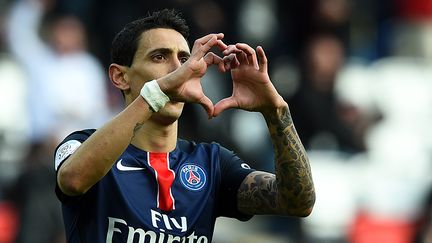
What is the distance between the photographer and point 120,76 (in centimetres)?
630

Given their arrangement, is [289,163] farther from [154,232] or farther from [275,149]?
[154,232]

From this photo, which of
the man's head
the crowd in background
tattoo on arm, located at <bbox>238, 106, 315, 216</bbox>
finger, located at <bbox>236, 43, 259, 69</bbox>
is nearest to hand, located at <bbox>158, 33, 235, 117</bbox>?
finger, located at <bbox>236, 43, 259, 69</bbox>

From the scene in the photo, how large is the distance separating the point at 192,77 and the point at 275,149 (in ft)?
2.32

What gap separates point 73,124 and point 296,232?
257 centimetres

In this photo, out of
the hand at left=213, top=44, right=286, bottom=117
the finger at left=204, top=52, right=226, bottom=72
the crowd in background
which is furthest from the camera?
the crowd in background

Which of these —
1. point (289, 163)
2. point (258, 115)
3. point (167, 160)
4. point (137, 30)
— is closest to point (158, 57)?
point (137, 30)

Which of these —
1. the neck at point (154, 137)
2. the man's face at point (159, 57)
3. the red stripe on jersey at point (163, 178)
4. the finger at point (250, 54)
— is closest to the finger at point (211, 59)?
the finger at point (250, 54)

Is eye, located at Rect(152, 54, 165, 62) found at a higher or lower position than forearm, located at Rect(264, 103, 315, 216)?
higher

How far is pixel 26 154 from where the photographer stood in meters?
11.9

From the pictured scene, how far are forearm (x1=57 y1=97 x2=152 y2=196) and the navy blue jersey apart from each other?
0.21 meters

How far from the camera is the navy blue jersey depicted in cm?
584

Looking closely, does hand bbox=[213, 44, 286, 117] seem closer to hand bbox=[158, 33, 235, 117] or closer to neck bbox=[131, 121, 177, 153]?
hand bbox=[158, 33, 235, 117]

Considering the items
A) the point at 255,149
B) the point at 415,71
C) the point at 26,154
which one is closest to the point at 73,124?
the point at 26,154

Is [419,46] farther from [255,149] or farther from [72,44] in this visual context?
[72,44]
